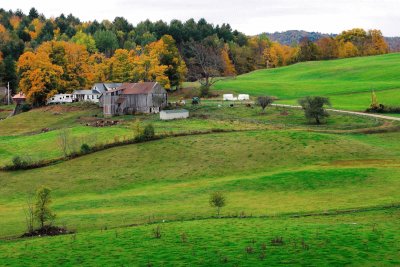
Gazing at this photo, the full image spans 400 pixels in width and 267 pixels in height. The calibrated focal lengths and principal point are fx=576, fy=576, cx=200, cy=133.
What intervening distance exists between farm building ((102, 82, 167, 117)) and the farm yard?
2.66m

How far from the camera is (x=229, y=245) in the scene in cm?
3069

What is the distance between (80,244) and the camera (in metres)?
32.6

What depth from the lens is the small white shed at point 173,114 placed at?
301 ft

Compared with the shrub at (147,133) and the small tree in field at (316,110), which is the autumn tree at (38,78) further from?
the small tree in field at (316,110)

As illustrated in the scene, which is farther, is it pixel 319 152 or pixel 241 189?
pixel 319 152

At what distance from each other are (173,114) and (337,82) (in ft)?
199

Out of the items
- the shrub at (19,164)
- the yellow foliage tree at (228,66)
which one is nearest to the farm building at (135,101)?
the shrub at (19,164)

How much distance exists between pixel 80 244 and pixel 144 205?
51.8ft

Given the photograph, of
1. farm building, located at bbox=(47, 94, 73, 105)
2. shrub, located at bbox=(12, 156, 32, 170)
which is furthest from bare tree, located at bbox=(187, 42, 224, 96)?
shrub, located at bbox=(12, 156, 32, 170)

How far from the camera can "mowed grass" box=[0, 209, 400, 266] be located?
2791cm

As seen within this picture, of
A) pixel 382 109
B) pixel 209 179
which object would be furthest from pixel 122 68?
pixel 209 179

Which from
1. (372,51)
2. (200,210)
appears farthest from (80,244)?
(372,51)

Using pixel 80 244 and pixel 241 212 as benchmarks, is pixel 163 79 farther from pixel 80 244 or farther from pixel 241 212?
pixel 80 244

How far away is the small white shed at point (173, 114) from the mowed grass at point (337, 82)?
91.8ft
